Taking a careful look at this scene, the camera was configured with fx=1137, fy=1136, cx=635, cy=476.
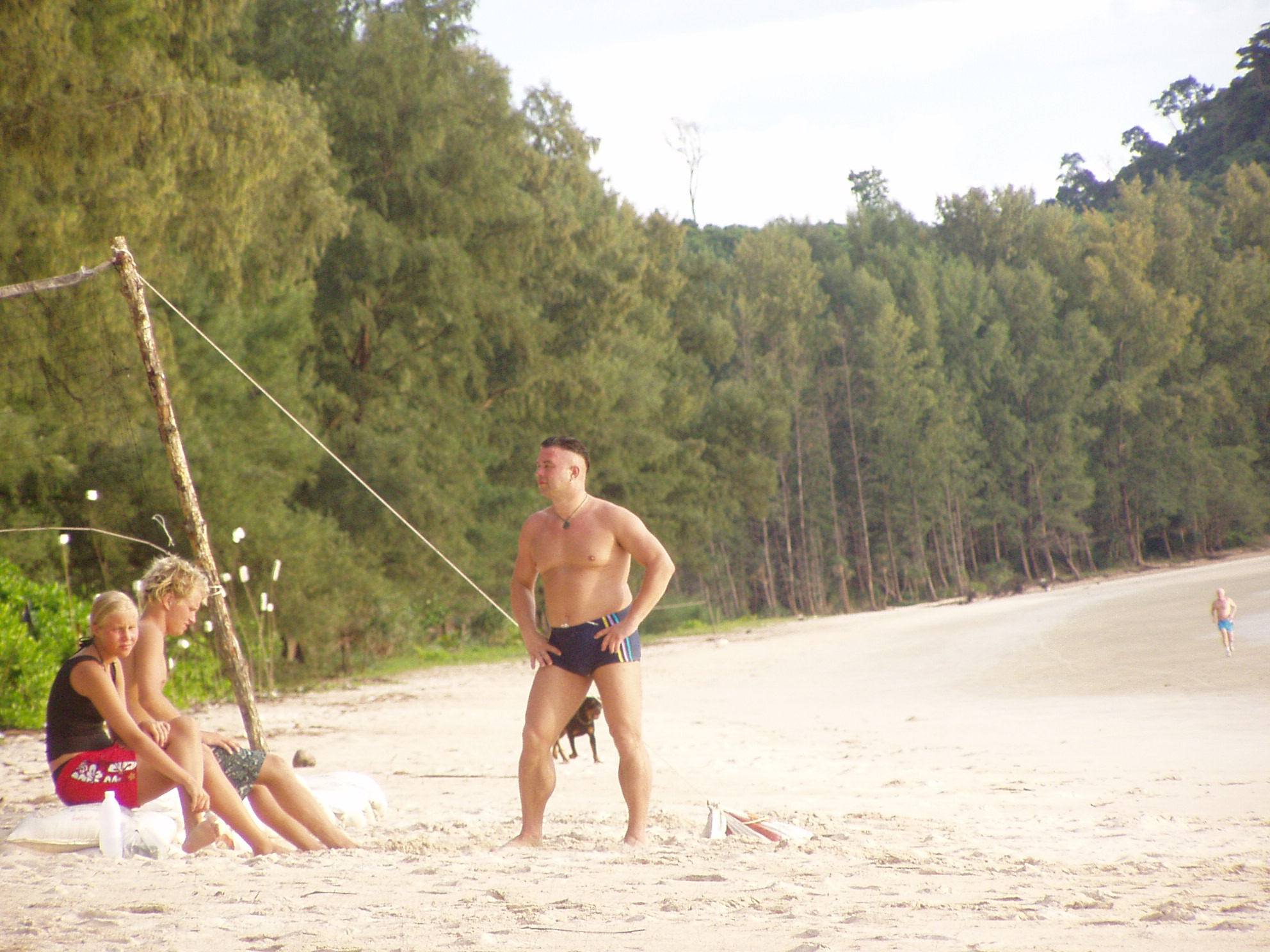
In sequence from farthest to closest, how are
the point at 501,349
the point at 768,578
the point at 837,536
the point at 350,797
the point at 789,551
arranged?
the point at 837,536, the point at 768,578, the point at 789,551, the point at 501,349, the point at 350,797

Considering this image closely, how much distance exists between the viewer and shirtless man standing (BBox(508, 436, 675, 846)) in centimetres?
454

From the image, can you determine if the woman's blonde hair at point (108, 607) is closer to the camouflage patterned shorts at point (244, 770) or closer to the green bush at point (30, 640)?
the camouflage patterned shorts at point (244, 770)

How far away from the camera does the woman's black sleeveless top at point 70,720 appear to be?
451 centimetres

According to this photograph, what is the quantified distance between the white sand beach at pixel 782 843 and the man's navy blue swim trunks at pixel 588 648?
0.72 m

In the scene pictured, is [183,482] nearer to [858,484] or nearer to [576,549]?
[576,549]

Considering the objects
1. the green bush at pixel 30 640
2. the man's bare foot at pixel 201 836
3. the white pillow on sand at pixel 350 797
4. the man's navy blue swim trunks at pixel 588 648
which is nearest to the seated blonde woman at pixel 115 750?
the man's bare foot at pixel 201 836

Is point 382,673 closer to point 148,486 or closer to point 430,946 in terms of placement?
point 148,486

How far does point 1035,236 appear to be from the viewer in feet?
170

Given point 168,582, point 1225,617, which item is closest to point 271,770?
point 168,582

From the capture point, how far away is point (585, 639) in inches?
179

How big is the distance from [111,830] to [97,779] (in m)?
0.34

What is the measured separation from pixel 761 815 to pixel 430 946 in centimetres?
276

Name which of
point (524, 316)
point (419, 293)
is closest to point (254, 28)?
point (419, 293)

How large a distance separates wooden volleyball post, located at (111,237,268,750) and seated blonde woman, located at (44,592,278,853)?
1.92 metres
